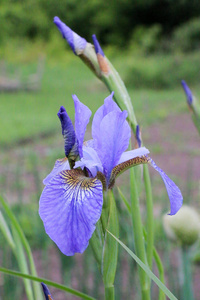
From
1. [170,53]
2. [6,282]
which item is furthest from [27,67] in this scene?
[6,282]

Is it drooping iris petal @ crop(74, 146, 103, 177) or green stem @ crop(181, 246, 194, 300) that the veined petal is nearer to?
drooping iris petal @ crop(74, 146, 103, 177)

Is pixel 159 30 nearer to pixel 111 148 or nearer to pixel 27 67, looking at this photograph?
pixel 27 67

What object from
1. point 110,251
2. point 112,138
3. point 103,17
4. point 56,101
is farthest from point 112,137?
point 103,17

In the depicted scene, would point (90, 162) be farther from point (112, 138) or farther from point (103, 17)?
point (103, 17)

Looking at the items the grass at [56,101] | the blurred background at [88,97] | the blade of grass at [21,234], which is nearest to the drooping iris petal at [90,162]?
the blade of grass at [21,234]

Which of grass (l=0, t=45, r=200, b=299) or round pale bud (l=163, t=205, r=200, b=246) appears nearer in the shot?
round pale bud (l=163, t=205, r=200, b=246)

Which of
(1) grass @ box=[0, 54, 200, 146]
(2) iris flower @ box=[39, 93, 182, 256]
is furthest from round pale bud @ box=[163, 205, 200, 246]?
(1) grass @ box=[0, 54, 200, 146]
